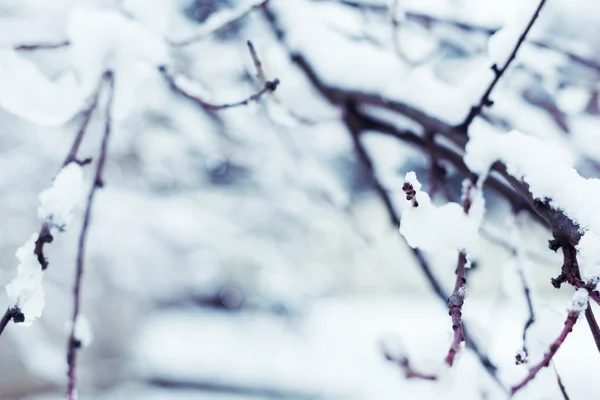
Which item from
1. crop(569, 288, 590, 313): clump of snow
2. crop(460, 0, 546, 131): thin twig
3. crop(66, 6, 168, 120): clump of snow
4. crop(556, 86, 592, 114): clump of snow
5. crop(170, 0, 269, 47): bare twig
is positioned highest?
crop(556, 86, 592, 114): clump of snow

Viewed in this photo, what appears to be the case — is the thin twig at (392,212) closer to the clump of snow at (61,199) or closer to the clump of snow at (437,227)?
the clump of snow at (437,227)

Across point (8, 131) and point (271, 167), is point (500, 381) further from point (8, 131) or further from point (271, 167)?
point (8, 131)

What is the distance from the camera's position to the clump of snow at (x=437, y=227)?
788mm

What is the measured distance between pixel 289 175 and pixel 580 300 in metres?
2.30

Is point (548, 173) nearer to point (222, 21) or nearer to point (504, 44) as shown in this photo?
point (504, 44)

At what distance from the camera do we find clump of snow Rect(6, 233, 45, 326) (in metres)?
0.76

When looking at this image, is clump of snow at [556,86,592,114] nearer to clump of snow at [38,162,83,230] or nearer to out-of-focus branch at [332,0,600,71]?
out-of-focus branch at [332,0,600,71]

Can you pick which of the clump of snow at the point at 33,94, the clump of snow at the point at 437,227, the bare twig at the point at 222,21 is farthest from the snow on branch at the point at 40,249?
the clump of snow at the point at 437,227

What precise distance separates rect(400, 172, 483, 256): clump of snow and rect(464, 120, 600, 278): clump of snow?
0.11 meters

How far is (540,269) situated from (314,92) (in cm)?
944

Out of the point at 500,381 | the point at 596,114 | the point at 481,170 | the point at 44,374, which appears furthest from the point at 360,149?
the point at 44,374

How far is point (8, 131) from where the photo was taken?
329 cm

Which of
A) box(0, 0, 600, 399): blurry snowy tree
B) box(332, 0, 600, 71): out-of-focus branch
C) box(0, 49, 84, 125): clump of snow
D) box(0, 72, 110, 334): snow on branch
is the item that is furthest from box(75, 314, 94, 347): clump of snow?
box(332, 0, 600, 71): out-of-focus branch

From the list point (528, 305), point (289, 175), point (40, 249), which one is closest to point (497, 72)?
point (528, 305)
